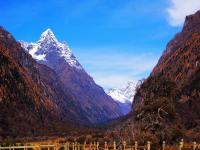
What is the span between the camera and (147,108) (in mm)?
66375

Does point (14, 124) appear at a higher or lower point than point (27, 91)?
lower

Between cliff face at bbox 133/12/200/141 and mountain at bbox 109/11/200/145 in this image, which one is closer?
mountain at bbox 109/11/200/145

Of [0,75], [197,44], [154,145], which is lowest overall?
[154,145]

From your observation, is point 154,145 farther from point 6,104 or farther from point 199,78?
point 6,104

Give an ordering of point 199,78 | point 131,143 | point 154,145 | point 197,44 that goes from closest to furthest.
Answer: point 154,145 → point 131,143 → point 199,78 → point 197,44

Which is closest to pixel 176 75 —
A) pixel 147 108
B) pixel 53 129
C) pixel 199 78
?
pixel 199 78

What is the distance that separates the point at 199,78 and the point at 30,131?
51881mm

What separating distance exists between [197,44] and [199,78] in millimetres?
42525

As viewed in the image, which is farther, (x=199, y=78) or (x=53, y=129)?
(x=53, y=129)

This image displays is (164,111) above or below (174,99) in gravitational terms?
below

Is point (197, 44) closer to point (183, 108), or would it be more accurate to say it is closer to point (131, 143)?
point (183, 108)

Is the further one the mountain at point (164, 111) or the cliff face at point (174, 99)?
the cliff face at point (174, 99)

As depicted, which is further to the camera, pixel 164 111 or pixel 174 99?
pixel 174 99

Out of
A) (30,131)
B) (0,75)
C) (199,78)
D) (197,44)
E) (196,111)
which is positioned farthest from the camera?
(197,44)
